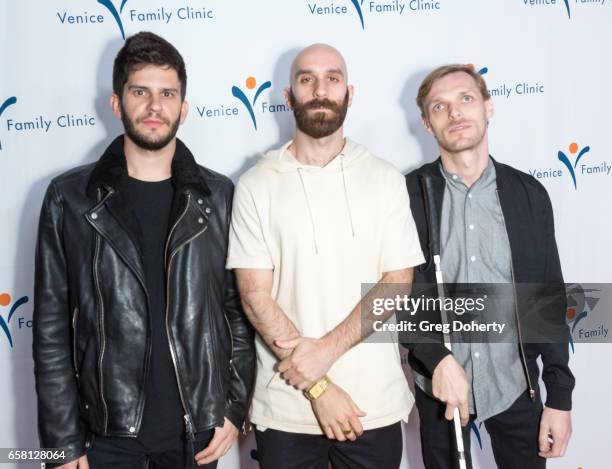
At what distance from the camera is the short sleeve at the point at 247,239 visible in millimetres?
2105

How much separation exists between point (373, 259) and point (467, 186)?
52cm

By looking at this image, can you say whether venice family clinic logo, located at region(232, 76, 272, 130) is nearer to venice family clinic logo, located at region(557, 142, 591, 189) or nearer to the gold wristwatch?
the gold wristwatch

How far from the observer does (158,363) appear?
2008 millimetres

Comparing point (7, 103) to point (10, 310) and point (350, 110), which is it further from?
point (350, 110)

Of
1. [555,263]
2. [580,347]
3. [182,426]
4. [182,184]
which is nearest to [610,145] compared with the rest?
[580,347]

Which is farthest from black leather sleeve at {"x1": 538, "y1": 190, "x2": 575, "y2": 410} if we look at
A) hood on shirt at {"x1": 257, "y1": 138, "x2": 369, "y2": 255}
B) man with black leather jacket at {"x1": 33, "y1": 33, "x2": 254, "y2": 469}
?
man with black leather jacket at {"x1": 33, "y1": 33, "x2": 254, "y2": 469}

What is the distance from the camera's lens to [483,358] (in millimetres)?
2246

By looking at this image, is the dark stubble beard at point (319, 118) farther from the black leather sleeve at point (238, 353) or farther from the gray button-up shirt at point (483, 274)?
the gray button-up shirt at point (483, 274)

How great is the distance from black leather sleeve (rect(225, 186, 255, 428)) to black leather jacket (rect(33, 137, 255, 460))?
110 millimetres

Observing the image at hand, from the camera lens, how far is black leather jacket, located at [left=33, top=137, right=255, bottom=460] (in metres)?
1.96

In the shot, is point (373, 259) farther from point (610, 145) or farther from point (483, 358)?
point (610, 145)

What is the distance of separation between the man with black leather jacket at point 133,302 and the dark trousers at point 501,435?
0.79 meters


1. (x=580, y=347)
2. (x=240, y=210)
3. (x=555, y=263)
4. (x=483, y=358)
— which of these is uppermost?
(x=240, y=210)

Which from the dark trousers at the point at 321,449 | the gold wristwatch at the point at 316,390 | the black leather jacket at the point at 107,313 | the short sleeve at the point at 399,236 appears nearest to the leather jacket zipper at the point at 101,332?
the black leather jacket at the point at 107,313
